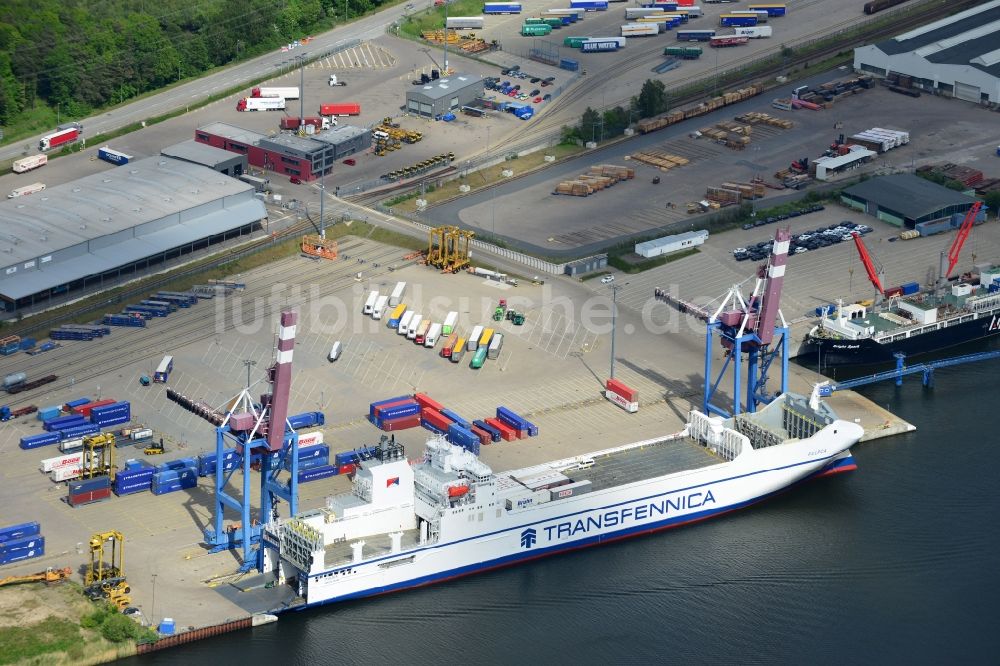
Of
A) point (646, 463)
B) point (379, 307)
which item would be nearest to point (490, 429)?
point (646, 463)

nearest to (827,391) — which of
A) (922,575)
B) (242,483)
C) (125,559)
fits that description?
(922,575)

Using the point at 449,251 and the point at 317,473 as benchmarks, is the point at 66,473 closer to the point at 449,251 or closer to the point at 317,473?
the point at 317,473

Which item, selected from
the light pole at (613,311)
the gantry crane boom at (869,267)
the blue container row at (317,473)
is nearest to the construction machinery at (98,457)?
the blue container row at (317,473)

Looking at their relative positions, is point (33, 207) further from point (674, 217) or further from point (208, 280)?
point (674, 217)

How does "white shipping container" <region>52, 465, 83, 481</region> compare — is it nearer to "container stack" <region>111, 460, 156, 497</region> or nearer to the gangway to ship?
"container stack" <region>111, 460, 156, 497</region>

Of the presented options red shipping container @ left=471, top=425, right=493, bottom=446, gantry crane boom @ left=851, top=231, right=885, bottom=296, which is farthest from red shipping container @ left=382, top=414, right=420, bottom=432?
gantry crane boom @ left=851, top=231, right=885, bottom=296

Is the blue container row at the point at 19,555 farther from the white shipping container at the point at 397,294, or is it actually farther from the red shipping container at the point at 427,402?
the white shipping container at the point at 397,294
